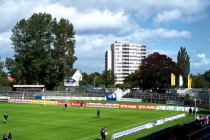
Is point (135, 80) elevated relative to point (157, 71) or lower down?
lower down

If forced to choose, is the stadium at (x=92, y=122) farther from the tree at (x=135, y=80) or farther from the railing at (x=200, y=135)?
the tree at (x=135, y=80)

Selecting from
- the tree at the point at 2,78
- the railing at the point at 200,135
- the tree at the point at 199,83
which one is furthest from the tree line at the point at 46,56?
the railing at the point at 200,135

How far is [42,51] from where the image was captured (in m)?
123

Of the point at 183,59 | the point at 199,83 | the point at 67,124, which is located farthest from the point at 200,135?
the point at 199,83

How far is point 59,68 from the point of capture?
122188mm

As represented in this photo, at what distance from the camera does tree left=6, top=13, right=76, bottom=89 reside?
400 ft

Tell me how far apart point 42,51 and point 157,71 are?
3578 cm

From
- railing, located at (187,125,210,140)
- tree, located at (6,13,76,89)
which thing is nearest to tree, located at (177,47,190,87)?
tree, located at (6,13,76,89)

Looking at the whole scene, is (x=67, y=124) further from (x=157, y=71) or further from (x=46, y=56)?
(x=157, y=71)

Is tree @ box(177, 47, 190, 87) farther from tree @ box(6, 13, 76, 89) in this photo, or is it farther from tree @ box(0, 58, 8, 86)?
tree @ box(0, 58, 8, 86)

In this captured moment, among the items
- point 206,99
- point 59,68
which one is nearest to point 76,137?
point 206,99

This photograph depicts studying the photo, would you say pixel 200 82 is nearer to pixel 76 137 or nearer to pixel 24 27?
pixel 24 27

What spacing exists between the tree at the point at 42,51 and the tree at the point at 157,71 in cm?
2322

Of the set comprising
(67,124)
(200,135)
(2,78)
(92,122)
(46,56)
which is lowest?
(67,124)
